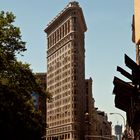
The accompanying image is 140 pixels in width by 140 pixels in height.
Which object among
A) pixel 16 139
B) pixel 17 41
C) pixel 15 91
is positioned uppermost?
pixel 17 41

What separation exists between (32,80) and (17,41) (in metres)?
4.39

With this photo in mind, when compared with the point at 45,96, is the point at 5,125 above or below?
below

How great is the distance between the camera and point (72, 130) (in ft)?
646

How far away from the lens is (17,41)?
39.3 m

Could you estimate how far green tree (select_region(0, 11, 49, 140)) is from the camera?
126 ft

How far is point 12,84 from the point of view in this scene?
131ft

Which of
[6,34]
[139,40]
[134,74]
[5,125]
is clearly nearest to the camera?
[134,74]

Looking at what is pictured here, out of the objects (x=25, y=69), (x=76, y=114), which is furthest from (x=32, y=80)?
(x=76, y=114)

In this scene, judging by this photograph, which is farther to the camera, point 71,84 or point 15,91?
point 71,84

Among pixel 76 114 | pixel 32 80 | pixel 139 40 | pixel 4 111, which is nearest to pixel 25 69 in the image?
pixel 32 80

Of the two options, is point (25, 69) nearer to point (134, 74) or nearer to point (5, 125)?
point (5, 125)

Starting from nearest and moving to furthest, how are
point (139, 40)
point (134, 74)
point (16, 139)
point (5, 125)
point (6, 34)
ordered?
1. point (134, 74)
2. point (139, 40)
3. point (6, 34)
4. point (5, 125)
5. point (16, 139)

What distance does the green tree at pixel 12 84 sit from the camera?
38.4 m

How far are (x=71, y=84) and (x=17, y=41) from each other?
525ft
